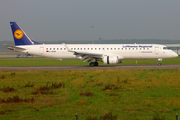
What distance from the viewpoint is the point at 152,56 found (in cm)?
3338

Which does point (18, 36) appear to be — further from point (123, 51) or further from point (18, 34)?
point (123, 51)

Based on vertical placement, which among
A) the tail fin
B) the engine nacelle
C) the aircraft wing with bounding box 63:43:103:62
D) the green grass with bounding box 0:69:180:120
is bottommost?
the green grass with bounding box 0:69:180:120

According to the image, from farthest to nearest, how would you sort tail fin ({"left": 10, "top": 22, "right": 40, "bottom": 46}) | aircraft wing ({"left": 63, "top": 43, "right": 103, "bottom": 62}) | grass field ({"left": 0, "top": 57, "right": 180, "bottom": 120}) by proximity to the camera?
tail fin ({"left": 10, "top": 22, "right": 40, "bottom": 46})
aircraft wing ({"left": 63, "top": 43, "right": 103, "bottom": 62})
grass field ({"left": 0, "top": 57, "right": 180, "bottom": 120})

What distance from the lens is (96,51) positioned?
3391 cm

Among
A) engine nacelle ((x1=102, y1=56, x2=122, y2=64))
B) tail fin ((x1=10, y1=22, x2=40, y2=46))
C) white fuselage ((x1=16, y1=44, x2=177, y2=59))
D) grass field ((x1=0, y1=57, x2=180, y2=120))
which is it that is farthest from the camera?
tail fin ((x1=10, y1=22, x2=40, y2=46))

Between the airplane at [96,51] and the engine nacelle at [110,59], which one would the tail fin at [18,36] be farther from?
the engine nacelle at [110,59]

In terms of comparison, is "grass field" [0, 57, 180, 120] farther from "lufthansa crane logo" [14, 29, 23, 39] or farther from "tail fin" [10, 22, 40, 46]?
"lufthansa crane logo" [14, 29, 23, 39]

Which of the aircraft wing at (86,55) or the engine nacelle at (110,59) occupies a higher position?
the aircraft wing at (86,55)

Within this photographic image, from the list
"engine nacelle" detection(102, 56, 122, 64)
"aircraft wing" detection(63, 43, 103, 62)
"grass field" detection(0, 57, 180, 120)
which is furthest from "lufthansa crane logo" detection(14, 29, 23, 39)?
"grass field" detection(0, 57, 180, 120)

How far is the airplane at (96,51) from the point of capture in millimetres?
32594

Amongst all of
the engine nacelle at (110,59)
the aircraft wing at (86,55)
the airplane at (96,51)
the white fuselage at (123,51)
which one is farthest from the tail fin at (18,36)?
the engine nacelle at (110,59)

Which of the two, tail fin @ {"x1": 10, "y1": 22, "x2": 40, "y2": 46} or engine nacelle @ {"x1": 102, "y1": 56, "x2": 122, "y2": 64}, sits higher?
tail fin @ {"x1": 10, "y1": 22, "x2": 40, "y2": 46}

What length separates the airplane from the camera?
32.6 m

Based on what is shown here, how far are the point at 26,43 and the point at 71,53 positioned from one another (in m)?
8.23
